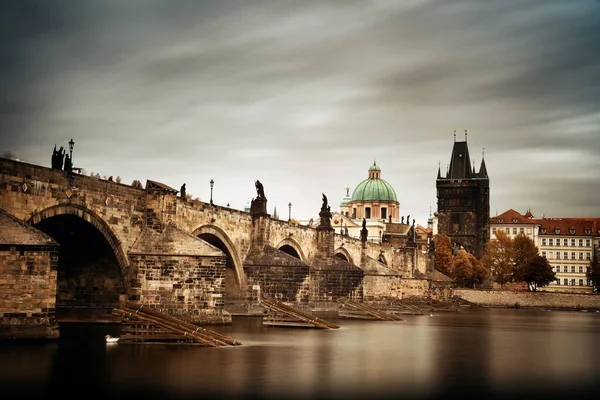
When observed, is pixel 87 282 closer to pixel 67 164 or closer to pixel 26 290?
pixel 67 164

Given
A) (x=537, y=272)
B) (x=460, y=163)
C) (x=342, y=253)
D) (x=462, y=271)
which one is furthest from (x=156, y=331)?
(x=460, y=163)

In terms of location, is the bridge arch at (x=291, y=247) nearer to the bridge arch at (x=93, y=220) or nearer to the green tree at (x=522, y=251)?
the bridge arch at (x=93, y=220)

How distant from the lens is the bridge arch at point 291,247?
4798cm

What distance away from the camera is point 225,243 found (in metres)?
39.6

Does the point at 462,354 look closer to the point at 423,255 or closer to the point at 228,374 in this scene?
the point at 228,374

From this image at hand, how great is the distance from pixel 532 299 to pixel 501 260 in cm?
1801

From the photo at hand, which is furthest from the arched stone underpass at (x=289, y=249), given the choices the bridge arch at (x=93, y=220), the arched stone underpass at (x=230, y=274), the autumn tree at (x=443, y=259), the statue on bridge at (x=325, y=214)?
the autumn tree at (x=443, y=259)

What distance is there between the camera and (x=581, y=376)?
66.4 ft

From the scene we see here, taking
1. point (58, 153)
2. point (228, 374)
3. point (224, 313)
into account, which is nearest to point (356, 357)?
point (228, 374)

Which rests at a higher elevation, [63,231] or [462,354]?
[63,231]

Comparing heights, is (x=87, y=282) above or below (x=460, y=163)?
below

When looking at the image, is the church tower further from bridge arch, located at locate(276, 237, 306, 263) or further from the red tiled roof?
bridge arch, located at locate(276, 237, 306, 263)

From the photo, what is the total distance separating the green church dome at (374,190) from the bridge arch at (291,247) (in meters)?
87.6

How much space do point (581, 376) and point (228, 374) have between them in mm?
8889
